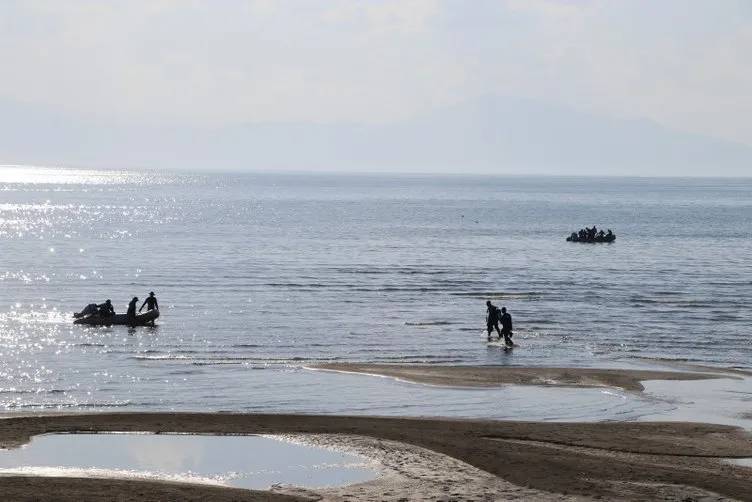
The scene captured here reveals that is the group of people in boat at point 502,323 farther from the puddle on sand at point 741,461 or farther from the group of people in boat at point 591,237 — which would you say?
the group of people in boat at point 591,237

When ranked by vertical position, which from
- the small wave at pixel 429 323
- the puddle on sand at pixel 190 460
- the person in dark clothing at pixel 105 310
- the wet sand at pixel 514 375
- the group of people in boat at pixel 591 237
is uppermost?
the group of people in boat at pixel 591 237

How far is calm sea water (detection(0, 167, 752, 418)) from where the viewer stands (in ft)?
115

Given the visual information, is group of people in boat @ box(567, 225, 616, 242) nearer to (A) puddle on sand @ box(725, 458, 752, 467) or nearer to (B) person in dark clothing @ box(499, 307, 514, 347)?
(B) person in dark clothing @ box(499, 307, 514, 347)

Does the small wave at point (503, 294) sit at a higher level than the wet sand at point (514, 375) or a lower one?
higher

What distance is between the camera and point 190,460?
80.6 ft

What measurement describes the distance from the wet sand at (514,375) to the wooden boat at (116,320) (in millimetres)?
13317

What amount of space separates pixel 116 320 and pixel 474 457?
2879 cm

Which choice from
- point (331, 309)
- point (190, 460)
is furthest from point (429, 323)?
point (190, 460)

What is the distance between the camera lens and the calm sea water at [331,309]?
3509cm

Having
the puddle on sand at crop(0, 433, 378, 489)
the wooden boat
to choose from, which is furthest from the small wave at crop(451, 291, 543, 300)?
the puddle on sand at crop(0, 433, 378, 489)

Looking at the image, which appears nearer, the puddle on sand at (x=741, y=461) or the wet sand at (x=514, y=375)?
the puddle on sand at (x=741, y=461)

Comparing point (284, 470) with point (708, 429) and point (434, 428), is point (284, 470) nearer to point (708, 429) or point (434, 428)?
point (434, 428)

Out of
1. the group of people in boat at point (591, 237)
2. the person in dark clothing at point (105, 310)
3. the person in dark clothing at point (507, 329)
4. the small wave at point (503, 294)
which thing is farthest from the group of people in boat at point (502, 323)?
the group of people in boat at point (591, 237)

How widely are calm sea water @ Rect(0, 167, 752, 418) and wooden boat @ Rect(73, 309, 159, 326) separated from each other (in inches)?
23.5
